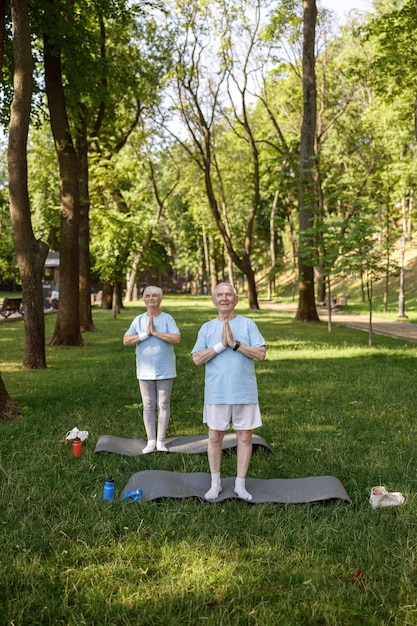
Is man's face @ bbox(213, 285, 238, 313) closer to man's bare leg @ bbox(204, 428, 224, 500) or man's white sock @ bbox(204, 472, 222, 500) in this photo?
man's bare leg @ bbox(204, 428, 224, 500)

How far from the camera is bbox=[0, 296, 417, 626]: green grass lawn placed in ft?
10.5

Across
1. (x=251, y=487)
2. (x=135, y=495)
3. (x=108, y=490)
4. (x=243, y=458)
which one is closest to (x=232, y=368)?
(x=243, y=458)

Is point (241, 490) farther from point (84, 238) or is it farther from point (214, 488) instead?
point (84, 238)

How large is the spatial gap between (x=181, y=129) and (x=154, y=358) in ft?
93.8

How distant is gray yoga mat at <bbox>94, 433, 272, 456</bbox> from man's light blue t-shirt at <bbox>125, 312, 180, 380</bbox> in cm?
74

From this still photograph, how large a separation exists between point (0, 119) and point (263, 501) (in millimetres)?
11316

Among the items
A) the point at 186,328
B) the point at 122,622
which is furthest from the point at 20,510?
the point at 186,328

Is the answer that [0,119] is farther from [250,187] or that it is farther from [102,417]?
[250,187]

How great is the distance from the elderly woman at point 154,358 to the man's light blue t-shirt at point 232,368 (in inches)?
59.7

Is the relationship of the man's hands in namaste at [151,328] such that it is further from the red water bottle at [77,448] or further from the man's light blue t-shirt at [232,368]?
the man's light blue t-shirt at [232,368]

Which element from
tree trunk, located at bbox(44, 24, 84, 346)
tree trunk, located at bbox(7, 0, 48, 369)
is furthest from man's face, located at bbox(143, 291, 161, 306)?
tree trunk, located at bbox(44, 24, 84, 346)

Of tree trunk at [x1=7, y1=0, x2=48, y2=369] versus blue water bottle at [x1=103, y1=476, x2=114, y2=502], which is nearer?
blue water bottle at [x1=103, y1=476, x2=114, y2=502]

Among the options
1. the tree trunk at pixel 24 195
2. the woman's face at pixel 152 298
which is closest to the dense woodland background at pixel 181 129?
the tree trunk at pixel 24 195

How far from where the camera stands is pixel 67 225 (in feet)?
50.6
